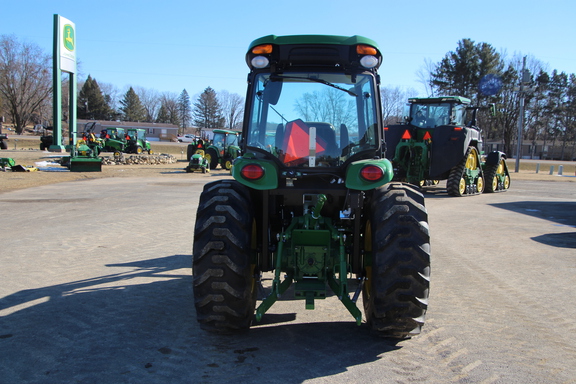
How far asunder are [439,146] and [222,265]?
1319 centimetres

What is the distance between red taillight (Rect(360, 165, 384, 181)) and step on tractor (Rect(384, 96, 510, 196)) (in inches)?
488

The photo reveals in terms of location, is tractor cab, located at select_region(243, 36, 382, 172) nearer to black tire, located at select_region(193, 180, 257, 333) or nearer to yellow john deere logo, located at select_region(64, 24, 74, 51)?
black tire, located at select_region(193, 180, 257, 333)

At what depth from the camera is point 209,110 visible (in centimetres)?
10650

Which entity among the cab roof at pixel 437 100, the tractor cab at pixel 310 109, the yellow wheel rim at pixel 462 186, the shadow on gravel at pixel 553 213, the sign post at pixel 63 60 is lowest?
→ the shadow on gravel at pixel 553 213

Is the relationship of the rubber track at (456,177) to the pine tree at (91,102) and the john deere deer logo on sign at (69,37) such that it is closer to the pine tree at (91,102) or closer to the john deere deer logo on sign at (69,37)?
the john deere deer logo on sign at (69,37)

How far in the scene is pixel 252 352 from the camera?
12.9 ft

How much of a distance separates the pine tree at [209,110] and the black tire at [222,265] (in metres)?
104

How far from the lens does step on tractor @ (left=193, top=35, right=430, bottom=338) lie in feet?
12.9

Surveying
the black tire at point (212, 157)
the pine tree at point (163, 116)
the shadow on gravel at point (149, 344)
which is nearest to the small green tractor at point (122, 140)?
the black tire at point (212, 157)

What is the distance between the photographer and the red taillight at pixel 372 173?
4.09 m

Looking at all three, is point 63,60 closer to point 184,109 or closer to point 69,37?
point 69,37

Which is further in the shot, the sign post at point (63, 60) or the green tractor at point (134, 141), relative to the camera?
the green tractor at point (134, 141)

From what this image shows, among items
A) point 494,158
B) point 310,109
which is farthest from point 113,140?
point 310,109

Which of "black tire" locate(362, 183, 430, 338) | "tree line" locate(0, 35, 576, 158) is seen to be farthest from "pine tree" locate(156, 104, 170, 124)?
"black tire" locate(362, 183, 430, 338)
